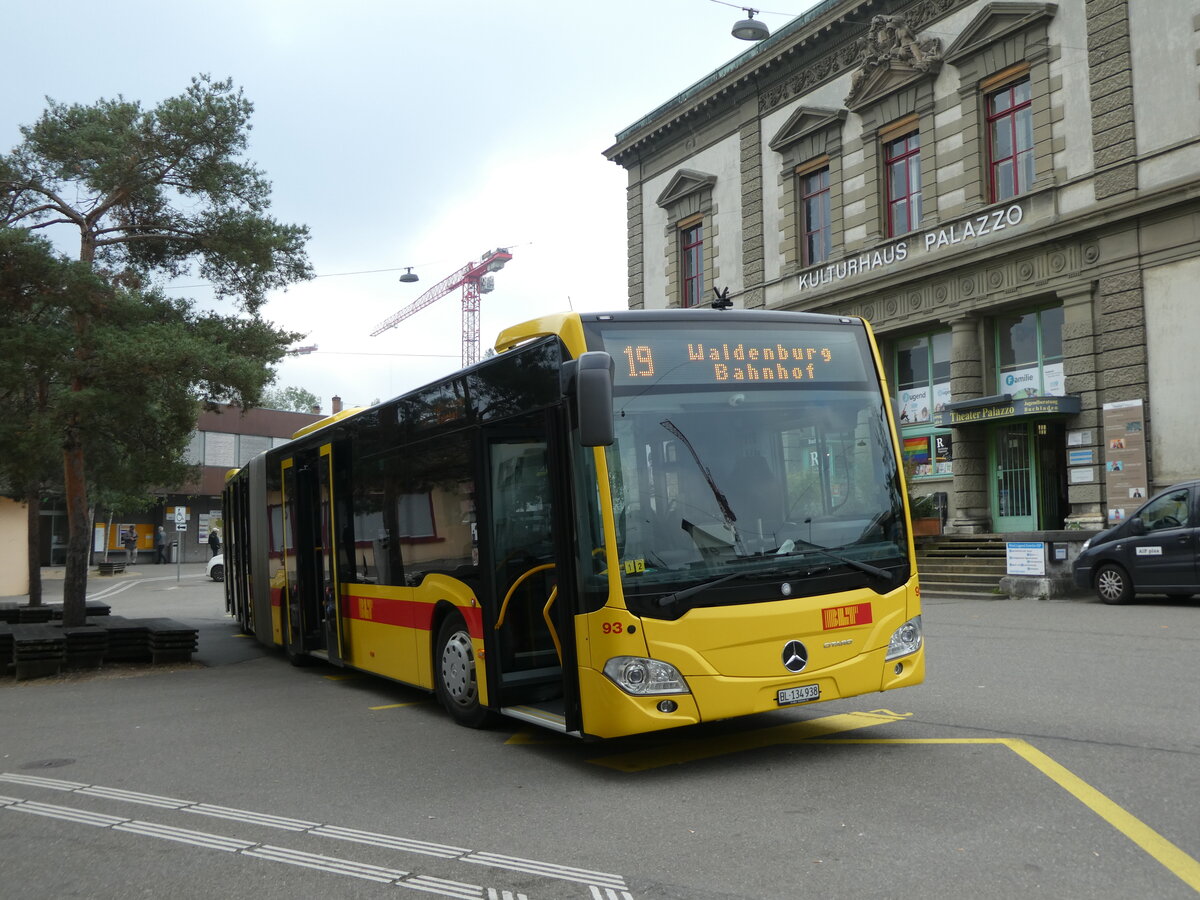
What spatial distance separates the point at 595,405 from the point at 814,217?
24.2 m

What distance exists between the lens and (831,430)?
7227mm

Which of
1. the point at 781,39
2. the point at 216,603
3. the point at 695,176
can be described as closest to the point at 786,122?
the point at 781,39

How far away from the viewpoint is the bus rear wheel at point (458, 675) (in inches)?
327

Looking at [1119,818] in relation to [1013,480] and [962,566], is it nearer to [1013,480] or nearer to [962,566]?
[962,566]

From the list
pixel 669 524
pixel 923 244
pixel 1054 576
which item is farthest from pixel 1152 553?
pixel 669 524

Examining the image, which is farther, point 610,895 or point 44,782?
point 44,782

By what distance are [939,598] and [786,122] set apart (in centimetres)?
1434

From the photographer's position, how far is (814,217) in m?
29.0

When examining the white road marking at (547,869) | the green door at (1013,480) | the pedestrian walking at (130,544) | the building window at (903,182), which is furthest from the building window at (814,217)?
the pedestrian walking at (130,544)

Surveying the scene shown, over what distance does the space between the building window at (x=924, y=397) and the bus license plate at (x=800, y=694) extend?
63.8ft

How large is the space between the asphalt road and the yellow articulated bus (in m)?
0.54

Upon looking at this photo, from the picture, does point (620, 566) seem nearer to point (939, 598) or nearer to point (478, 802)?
point (478, 802)

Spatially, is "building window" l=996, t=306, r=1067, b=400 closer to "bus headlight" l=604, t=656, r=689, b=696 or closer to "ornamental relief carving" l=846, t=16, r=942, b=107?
"ornamental relief carving" l=846, t=16, r=942, b=107

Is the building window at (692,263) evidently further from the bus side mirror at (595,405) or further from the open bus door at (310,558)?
the bus side mirror at (595,405)
